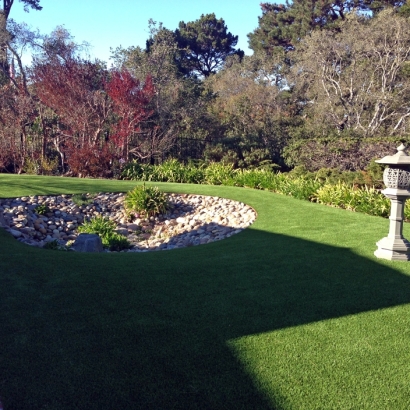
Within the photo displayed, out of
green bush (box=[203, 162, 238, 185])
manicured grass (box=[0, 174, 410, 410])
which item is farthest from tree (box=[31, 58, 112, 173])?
manicured grass (box=[0, 174, 410, 410])

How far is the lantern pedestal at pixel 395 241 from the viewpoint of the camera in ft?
18.2

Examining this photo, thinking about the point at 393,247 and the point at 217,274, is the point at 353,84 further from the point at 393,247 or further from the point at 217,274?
the point at 217,274

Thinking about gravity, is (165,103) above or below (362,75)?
below

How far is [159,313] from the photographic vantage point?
3838 millimetres

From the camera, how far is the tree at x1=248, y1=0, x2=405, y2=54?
24.3 metres

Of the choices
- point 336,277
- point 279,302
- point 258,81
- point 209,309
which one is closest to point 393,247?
point 336,277

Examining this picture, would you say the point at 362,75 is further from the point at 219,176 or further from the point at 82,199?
the point at 82,199

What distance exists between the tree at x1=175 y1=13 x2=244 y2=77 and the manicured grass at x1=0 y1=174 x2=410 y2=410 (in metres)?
33.9

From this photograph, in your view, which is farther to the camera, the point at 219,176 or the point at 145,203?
the point at 219,176

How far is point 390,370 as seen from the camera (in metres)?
2.95

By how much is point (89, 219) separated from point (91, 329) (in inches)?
274

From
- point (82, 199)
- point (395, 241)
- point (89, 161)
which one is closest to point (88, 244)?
point (82, 199)

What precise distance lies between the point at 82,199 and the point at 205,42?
99.2 ft

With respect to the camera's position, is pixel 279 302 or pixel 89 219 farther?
pixel 89 219
